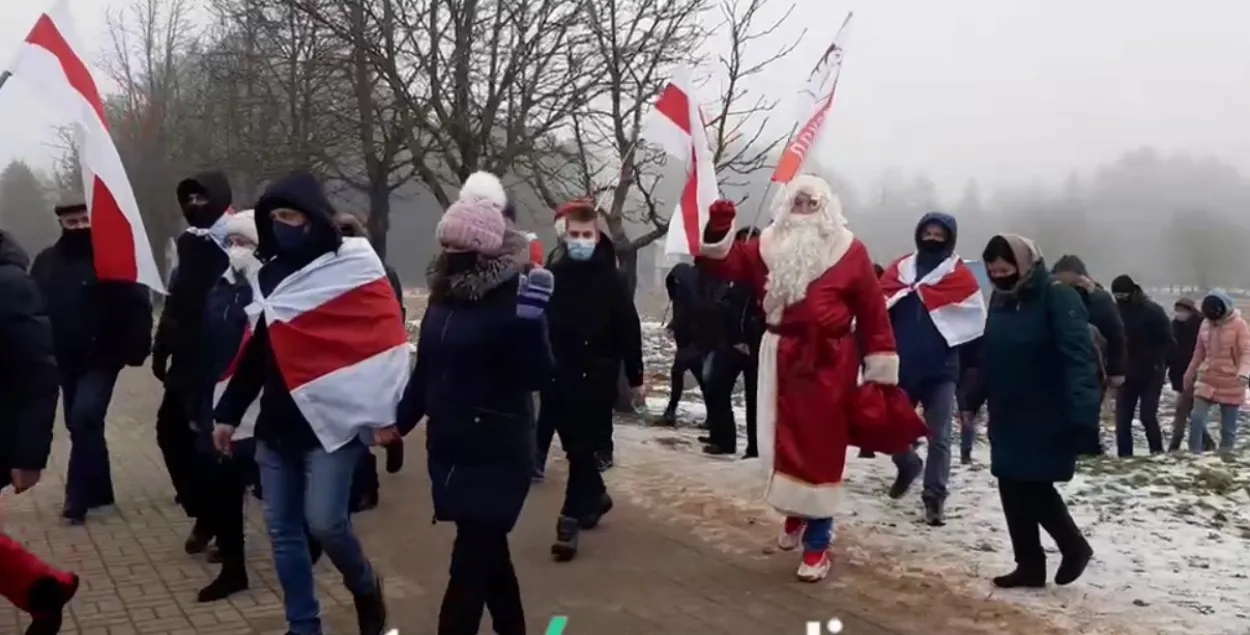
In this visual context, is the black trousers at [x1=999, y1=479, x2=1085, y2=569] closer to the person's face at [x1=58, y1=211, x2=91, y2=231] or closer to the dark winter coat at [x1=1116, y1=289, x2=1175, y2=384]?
the person's face at [x1=58, y1=211, x2=91, y2=231]

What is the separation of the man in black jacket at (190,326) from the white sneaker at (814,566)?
10.5 feet

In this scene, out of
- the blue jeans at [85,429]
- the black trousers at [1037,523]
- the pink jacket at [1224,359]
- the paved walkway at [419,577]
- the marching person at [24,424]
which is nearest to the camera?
the marching person at [24,424]

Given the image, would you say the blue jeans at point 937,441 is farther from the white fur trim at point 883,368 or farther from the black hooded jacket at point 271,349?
the black hooded jacket at point 271,349

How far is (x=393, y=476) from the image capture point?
924cm

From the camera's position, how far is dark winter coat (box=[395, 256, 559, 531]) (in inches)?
180

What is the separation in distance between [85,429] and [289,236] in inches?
137

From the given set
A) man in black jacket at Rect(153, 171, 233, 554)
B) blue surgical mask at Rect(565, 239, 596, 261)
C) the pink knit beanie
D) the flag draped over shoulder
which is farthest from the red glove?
man in black jacket at Rect(153, 171, 233, 554)

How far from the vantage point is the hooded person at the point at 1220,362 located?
11945mm

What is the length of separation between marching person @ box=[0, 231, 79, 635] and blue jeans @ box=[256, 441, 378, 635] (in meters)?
0.83

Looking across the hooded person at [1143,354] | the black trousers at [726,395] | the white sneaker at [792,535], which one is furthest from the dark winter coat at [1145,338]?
the white sneaker at [792,535]

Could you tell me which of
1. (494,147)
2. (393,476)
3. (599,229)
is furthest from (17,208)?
(599,229)

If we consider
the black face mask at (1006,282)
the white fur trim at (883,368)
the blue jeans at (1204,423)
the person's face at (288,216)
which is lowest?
the blue jeans at (1204,423)

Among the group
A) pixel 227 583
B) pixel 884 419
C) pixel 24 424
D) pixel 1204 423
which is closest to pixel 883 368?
pixel 884 419

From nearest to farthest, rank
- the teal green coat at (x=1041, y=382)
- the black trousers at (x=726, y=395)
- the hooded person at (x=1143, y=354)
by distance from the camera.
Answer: the teal green coat at (x=1041, y=382), the black trousers at (x=726, y=395), the hooded person at (x=1143, y=354)
